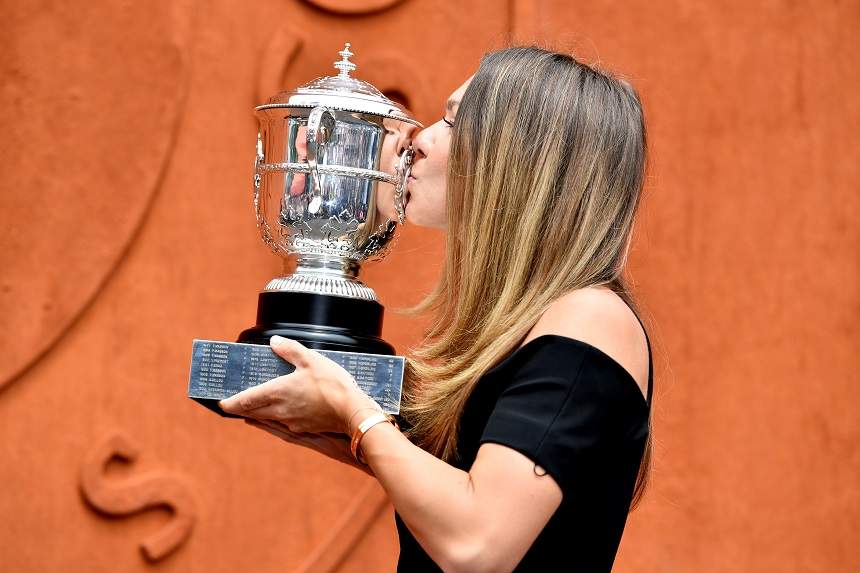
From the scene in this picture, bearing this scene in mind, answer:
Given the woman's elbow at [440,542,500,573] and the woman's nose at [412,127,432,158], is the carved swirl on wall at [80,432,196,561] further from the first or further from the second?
the woman's elbow at [440,542,500,573]

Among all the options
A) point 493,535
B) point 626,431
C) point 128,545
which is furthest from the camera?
point 128,545

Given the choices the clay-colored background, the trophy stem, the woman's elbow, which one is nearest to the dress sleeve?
the woman's elbow

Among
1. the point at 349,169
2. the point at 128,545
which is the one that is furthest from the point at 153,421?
the point at 349,169

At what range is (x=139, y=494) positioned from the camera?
114 inches

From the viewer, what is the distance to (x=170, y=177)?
2979 mm

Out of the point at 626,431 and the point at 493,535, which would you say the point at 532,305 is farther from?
the point at 493,535

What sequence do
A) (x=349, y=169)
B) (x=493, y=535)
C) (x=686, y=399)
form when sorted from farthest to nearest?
(x=686, y=399) → (x=349, y=169) → (x=493, y=535)

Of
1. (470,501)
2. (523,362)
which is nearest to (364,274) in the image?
(523,362)

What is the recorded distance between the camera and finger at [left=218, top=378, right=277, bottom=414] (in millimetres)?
1685

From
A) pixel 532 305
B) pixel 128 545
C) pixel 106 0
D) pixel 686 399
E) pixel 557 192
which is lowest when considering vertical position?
pixel 128 545

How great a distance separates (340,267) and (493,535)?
76 centimetres

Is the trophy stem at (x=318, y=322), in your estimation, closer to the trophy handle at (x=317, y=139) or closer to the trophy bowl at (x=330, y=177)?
the trophy bowl at (x=330, y=177)

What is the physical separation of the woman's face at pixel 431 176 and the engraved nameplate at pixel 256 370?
289 mm

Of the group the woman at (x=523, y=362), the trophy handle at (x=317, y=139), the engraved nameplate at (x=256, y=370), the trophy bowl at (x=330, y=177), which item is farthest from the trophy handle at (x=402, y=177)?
the engraved nameplate at (x=256, y=370)
